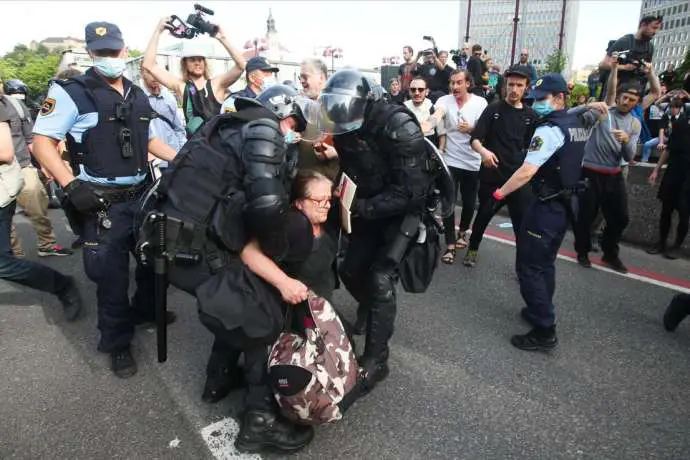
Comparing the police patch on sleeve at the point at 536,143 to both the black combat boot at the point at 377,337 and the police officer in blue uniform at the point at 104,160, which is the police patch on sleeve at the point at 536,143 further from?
the police officer in blue uniform at the point at 104,160

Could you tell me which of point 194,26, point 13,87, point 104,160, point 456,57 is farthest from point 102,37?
point 456,57

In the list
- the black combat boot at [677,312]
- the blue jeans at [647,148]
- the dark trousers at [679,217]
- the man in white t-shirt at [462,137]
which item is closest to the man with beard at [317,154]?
the black combat boot at [677,312]

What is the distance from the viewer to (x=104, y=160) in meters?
2.76

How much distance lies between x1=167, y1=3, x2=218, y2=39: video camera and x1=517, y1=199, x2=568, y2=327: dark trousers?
2988mm

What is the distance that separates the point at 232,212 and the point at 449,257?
3337 mm

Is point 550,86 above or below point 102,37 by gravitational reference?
below

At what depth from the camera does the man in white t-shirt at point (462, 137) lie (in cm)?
517

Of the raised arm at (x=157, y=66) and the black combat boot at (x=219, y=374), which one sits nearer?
the black combat boot at (x=219, y=374)

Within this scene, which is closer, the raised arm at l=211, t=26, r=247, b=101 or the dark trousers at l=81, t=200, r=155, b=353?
the dark trousers at l=81, t=200, r=155, b=353

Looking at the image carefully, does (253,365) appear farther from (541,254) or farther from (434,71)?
(434,71)

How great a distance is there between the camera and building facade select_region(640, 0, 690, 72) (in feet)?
258

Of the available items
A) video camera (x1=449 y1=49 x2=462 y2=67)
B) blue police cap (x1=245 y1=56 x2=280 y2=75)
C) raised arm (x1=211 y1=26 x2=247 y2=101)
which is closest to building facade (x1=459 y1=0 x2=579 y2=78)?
video camera (x1=449 y1=49 x2=462 y2=67)

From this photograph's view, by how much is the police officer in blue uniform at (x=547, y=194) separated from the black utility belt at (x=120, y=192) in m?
2.32

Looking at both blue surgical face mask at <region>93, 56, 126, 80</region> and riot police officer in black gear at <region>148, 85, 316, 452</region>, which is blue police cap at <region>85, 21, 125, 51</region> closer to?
blue surgical face mask at <region>93, 56, 126, 80</region>
